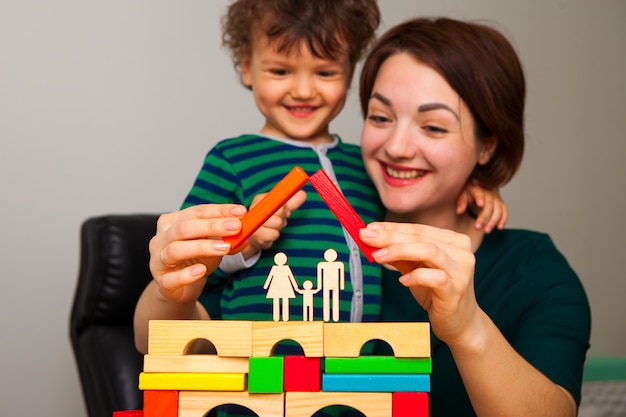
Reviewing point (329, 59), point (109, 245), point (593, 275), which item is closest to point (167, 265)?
point (329, 59)

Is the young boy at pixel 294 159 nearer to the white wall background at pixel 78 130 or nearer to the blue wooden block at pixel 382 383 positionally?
the blue wooden block at pixel 382 383

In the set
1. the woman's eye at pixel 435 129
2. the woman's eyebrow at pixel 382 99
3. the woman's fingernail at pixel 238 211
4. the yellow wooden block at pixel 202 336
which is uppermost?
the woman's eyebrow at pixel 382 99

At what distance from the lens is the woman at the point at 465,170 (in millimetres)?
1463

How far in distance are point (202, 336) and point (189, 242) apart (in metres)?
0.16

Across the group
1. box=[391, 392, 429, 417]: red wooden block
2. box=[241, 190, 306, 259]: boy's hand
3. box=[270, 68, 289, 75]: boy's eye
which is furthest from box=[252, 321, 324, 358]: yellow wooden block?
box=[270, 68, 289, 75]: boy's eye

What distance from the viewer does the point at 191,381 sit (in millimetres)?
963

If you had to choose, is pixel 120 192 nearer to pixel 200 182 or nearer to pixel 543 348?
pixel 200 182

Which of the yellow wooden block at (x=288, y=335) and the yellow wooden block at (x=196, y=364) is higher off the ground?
the yellow wooden block at (x=288, y=335)

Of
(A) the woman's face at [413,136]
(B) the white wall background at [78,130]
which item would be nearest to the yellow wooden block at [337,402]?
(A) the woman's face at [413,136]

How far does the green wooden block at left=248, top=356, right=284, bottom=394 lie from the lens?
3.10 ft

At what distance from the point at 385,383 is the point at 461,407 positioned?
2.21ft

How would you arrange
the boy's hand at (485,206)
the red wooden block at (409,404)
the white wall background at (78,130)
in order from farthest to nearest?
the white wall background at (78,130), the boy's hand at (485,206), the red wooden block at (409,404)

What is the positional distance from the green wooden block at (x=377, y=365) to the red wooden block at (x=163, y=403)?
0.19 meters

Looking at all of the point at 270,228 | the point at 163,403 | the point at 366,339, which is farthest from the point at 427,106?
the point at 163,403
